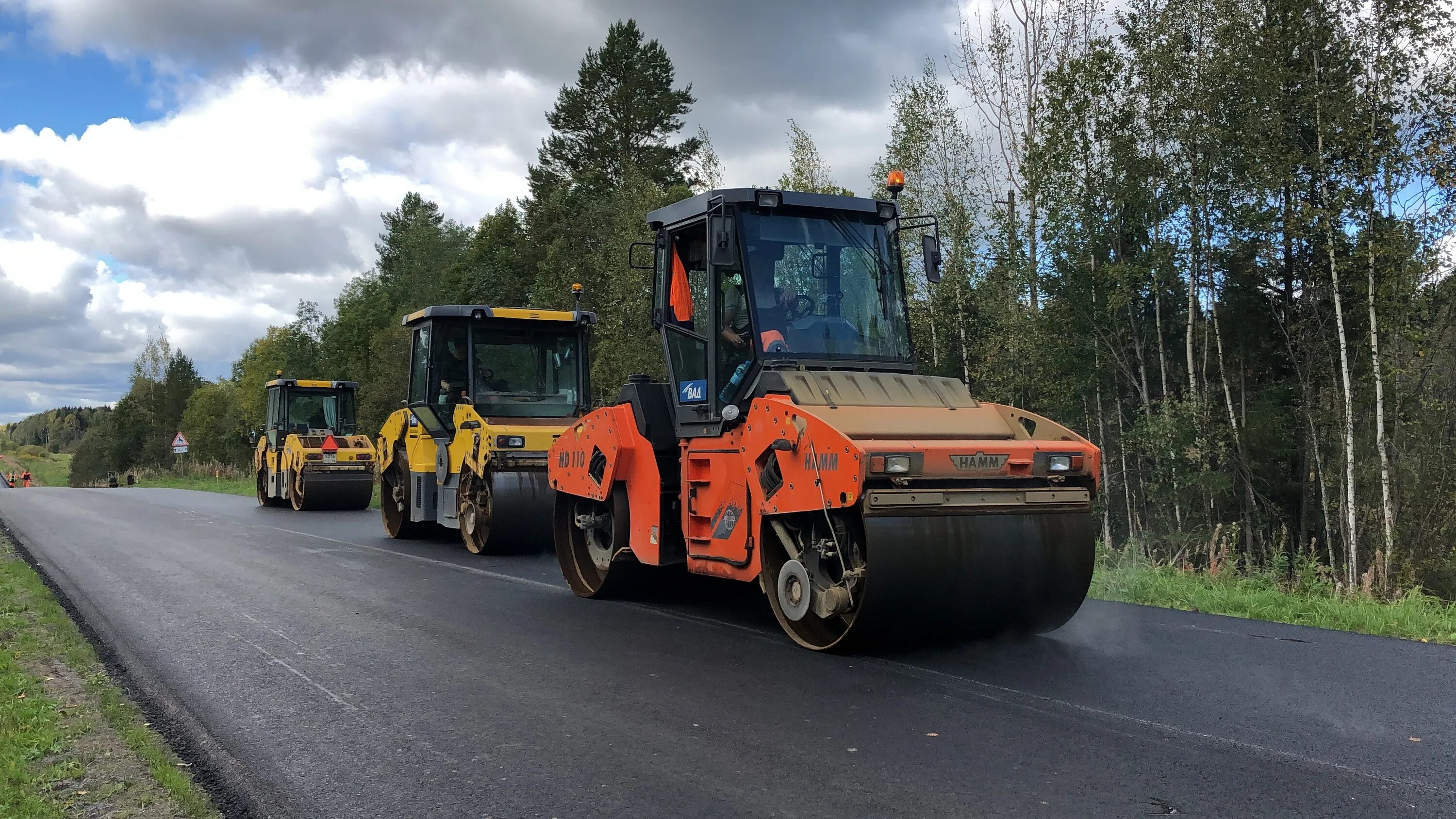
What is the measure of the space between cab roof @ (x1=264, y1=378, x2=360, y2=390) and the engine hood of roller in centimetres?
1810

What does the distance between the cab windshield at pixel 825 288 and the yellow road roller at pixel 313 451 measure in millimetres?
15959

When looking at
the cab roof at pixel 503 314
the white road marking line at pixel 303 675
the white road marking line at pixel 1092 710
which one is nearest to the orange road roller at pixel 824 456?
the white road marking line at pixel 1092 710

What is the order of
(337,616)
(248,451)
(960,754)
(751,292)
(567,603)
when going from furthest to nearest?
(248,451) < (567,603) < (337,616) < (751,292) < (960,754)

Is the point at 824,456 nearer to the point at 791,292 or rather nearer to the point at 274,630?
the point at 791,292

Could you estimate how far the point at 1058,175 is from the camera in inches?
814

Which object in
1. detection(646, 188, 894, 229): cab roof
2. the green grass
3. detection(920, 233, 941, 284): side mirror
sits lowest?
the green grass

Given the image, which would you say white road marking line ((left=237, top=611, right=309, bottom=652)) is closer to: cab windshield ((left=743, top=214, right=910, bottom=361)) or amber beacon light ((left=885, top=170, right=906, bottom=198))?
cab windshield ((left=743, top=214, right=910, bottom=361))

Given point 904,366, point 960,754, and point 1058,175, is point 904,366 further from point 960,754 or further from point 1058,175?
point 1058,175

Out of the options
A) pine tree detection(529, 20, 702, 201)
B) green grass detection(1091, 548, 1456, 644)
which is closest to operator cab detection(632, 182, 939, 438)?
green grass detection(1091, 548, 1456, 644)

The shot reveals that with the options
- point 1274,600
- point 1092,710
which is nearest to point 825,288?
point 1092,710

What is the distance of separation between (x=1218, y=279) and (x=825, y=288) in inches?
704

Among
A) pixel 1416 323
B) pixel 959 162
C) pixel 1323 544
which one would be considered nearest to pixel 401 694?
pixel 1416 323

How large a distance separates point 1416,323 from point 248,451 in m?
62.8

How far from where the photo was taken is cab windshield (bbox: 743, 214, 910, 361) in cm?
690
